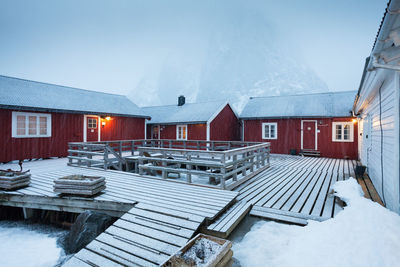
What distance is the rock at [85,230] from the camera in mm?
3922

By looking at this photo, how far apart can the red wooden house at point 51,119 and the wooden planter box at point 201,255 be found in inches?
424

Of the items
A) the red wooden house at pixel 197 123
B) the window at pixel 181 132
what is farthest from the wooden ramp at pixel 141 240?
the window at pixel 181 132

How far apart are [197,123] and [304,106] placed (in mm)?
7524

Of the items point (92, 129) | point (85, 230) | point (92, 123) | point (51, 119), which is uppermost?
point (51, 119)

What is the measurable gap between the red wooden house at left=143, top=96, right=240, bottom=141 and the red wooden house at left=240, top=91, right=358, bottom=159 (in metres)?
1.42

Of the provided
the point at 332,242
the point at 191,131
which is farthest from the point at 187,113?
the point at 332,242

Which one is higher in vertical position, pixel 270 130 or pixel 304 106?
pixel 304 106

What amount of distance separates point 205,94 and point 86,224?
114m

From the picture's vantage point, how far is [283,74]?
119 m

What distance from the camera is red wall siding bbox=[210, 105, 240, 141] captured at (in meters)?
15.2

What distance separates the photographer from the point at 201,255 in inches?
97.0

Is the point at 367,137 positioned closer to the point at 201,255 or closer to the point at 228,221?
the point at 228,221

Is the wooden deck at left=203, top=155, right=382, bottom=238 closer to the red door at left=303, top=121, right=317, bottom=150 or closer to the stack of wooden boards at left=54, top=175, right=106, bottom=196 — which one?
the stack of wooden boards at left=54, top=175, right=106, bottom=196

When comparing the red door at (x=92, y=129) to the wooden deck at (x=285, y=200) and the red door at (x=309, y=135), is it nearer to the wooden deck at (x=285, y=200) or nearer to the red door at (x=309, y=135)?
the wooden deck at (x=285, y=200)
